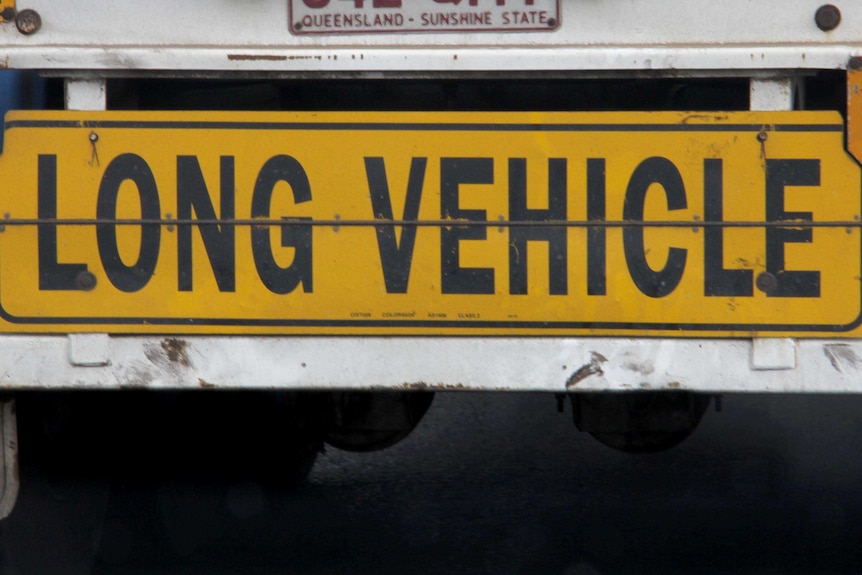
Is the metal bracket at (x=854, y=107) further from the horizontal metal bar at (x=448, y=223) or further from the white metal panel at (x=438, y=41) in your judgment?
the horizontal metal bar at (x=448, y=223)

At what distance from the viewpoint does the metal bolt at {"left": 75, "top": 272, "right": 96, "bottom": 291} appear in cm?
240

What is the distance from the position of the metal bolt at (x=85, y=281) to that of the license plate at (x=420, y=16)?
67 cm

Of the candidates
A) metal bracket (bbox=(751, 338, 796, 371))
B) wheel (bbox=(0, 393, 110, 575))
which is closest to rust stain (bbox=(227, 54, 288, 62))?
wheel (bbox=(0, 393, 110, 575))

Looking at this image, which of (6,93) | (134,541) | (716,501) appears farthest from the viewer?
(716,501)

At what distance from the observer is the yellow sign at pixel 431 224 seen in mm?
2338

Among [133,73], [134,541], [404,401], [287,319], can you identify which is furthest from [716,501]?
[133,73]

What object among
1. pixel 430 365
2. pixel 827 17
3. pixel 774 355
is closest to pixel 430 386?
pixel 430 365

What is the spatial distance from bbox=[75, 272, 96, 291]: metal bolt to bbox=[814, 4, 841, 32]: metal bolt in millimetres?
1601

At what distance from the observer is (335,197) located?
237 centimetres

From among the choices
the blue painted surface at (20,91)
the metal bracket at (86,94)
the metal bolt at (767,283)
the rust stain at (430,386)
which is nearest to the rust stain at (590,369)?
the rust stain at (430,386)

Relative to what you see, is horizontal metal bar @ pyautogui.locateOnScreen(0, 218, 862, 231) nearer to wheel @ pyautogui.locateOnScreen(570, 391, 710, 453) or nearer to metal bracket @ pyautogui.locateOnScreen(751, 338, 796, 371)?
metal bracket @ pyautogui.locateOnScreen(751, 338, 796, 371)

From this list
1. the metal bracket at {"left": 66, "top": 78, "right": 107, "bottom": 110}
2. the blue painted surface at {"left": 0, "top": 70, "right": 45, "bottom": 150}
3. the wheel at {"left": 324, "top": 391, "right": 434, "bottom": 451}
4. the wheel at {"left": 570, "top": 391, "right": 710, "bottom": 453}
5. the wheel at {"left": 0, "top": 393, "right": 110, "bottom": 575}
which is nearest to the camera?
the metal bracket at {"left": 66, "top": 78, "right": 107, "bottom": 110}

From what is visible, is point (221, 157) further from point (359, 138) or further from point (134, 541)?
point (134, 541)

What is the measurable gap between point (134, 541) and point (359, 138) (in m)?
2.18
